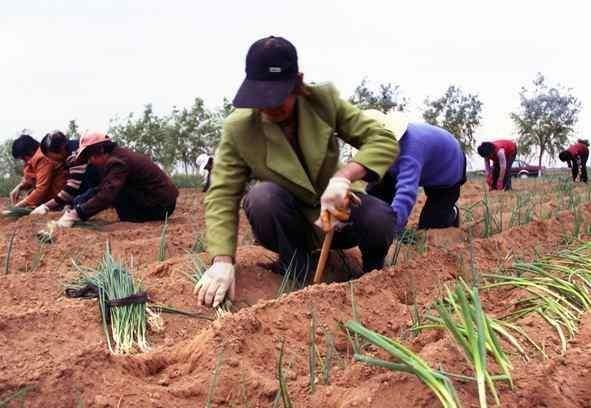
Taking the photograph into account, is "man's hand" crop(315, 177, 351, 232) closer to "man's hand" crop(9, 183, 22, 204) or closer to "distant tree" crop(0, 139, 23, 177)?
"man's hand" crop(9, 183, 22, 204)

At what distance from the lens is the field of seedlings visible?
55.7 inches

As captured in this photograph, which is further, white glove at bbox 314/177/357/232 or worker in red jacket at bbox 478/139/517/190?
worker in red jacket at bbox 478/139/517/190

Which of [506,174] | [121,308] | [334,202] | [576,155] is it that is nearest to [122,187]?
[121,308]

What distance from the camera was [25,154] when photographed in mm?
6488

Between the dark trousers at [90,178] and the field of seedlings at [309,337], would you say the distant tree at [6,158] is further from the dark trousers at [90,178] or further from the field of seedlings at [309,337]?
the field of seedlings at [309,337]

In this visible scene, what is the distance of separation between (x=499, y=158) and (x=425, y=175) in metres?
6.70

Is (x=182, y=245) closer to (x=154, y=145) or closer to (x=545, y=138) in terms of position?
(x=154, y=145)

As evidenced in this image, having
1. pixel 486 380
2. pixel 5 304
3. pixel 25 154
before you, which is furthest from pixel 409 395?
pixel 25 154

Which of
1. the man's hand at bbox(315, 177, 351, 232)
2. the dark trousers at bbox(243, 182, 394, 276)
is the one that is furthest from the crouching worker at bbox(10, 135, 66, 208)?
the man's hand at bbox(315, 177, 351, 232)

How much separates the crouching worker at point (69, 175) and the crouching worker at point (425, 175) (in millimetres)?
2573

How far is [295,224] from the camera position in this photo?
2.90m

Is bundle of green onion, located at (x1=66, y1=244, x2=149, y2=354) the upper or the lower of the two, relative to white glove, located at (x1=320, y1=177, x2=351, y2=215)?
lower

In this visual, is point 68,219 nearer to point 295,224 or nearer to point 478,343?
point 295,224

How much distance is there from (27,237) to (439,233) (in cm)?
264
